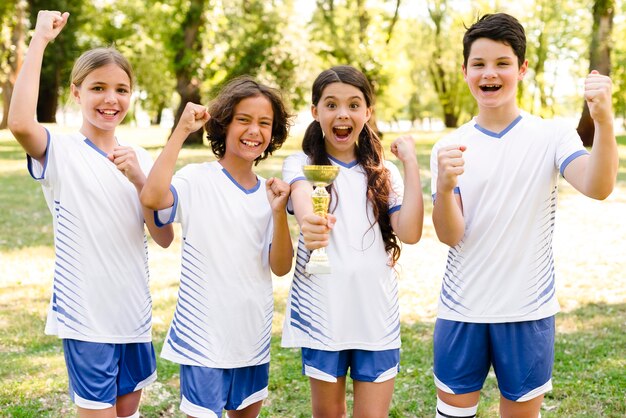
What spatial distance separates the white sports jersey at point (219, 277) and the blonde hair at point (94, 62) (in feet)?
2.04

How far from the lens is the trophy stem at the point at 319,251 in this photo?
9.35 ft

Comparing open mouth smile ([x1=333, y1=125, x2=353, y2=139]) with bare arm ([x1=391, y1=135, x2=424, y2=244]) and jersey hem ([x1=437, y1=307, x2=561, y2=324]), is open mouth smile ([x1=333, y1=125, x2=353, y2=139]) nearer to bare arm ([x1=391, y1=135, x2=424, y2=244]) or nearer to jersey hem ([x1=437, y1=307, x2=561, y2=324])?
bare arm ([x1=391, y1=135, x2=424, y2=244])

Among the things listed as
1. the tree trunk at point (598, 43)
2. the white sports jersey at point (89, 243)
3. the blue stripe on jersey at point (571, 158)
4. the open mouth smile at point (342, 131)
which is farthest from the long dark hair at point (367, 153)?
the tree trunk at point (598, 43)

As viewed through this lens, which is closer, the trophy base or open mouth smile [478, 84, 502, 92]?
the trophy base

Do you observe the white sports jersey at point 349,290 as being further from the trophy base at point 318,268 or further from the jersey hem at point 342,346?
the trophy base at point 318,268

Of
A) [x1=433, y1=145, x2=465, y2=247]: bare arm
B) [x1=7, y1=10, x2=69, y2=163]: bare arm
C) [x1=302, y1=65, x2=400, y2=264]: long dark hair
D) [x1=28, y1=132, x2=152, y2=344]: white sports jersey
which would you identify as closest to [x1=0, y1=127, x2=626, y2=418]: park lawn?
[x1=302, y1=65, x2=400, y2=264]: long dark hair

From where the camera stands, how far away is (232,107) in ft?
10.5

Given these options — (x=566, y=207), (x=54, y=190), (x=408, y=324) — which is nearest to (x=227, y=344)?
(x=54, y=190)

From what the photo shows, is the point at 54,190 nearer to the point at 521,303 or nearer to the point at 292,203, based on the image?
the point at 292,203

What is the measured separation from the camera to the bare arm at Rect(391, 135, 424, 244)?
306cm

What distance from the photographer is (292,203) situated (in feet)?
10.3

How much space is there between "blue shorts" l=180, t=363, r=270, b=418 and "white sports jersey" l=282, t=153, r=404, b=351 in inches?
9.0

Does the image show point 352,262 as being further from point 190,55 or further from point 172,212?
point 190,55

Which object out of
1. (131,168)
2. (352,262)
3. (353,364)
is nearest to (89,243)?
(131,168)
